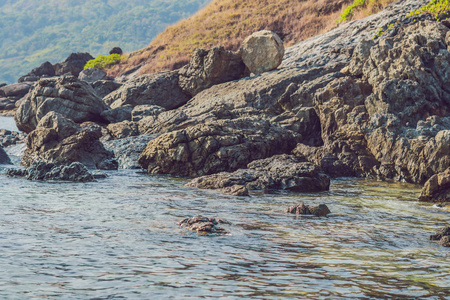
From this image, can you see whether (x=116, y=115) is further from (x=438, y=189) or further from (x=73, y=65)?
(x=73, y=65)

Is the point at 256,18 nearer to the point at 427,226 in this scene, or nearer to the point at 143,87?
the point at 143,87

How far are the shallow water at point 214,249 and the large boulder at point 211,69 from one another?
1832 centimetres

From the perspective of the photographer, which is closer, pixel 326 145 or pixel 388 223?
pixel 388 223

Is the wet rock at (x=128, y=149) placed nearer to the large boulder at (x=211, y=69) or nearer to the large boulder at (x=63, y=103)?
the large boulder at (x=63, y=103)

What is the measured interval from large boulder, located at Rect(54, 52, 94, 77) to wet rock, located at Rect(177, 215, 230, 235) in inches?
2661

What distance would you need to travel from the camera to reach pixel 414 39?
23047 mm

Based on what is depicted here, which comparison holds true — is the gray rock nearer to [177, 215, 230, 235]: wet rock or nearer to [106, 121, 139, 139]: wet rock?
[106, 121, 139, 139]: wet rock

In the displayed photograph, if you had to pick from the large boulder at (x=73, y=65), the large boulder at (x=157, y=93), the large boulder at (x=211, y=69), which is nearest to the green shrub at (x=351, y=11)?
the large boulder at (x=211, y=69)

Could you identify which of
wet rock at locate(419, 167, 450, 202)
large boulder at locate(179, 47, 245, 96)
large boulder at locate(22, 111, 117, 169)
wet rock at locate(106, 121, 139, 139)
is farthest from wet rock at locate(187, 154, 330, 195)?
large boulder at locate(179, 47, 245, 96)

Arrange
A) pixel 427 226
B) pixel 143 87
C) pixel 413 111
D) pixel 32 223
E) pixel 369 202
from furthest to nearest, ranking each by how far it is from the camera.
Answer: pixel 143 87 → pixel 413 111 → pixel 369 202 → pixel 427 226 → pixel 32 223

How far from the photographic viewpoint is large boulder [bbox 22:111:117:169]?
21141 mm

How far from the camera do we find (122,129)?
26.5m

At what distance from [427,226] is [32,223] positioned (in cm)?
817

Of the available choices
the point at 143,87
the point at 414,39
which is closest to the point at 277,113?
the point at 414,39
